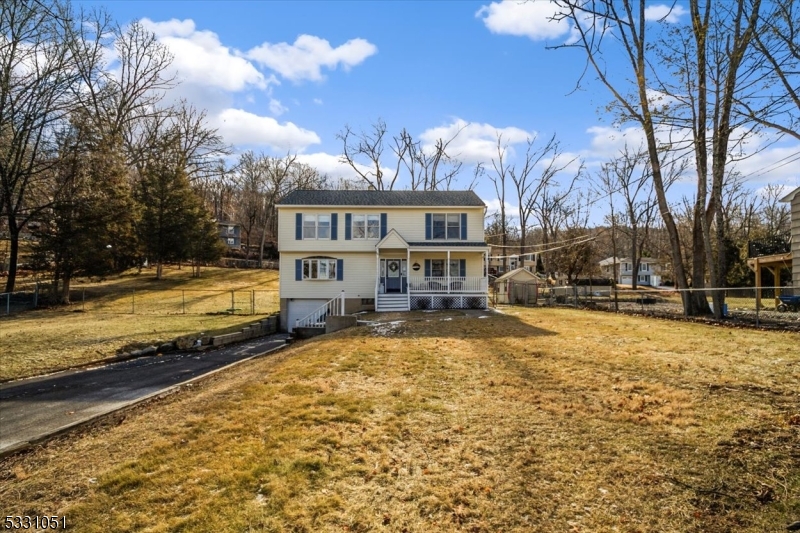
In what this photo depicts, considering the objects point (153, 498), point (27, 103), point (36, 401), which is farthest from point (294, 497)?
point (27, 103)

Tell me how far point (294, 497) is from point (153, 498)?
1.43 metres

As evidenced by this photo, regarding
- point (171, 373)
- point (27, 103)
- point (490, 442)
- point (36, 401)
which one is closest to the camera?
point (490, 442)

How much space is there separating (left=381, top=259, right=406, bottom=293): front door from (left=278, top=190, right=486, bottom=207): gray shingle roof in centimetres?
311

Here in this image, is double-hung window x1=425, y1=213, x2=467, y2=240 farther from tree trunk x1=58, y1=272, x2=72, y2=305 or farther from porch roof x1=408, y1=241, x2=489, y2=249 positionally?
tree trunk x1=58, y1=272, x2=72, y2=305

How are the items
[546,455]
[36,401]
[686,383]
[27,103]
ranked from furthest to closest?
1. [27,103]
2. [36,401]
3. [686,383]
4. [546,455]

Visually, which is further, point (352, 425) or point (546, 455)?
point (352, 425)

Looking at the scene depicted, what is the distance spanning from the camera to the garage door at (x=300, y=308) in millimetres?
22766

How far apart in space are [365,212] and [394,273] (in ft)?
12.1

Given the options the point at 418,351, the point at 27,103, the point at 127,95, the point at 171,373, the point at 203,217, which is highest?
the point at 127,95

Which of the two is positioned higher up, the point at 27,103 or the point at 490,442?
the point at 27,103

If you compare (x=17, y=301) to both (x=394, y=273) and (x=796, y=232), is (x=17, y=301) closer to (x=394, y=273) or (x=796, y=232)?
(x=394, y=273)

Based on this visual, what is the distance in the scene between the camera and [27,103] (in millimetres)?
21312

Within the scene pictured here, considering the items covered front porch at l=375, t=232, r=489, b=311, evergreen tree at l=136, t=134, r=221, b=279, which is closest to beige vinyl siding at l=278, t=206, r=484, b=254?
covered front porch at l=375, t=232, r=489, b=311

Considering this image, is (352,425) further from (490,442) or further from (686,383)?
(686,383)
